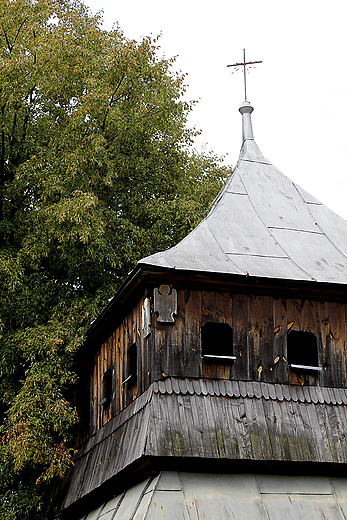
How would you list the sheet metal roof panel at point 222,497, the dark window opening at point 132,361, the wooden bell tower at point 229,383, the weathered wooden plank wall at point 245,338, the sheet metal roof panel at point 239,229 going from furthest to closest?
the sheet metal roof panel at point 239,229 < the dark window opening at point 132,361 < the weathered wooden plank wall at point 245,338 < the wooden bell tower at point 229,383 < the sheet metal roof panel at point 222,497

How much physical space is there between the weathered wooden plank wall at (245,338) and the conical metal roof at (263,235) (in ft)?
1.84

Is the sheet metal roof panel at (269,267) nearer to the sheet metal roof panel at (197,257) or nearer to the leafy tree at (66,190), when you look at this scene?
the sheet metal roof panel at (197,257)

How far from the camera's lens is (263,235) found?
1412cm

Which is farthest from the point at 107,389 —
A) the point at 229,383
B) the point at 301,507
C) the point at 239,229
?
the point at 301,507

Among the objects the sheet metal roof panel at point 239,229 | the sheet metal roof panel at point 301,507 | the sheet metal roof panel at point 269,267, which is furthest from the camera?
the sheet metal roof panel at point 239,229

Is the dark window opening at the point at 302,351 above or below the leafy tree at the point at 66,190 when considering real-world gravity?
below

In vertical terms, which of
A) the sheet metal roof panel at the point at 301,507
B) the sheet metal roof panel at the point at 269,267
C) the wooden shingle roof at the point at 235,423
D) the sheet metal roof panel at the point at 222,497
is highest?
the sheet metal roof panel at the point at 269,267

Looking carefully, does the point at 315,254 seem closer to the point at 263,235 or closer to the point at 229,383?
the point at 263,235

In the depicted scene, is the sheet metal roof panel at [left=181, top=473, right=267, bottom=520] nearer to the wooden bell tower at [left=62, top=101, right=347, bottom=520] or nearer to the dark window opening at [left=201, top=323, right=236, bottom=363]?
the wooden bell tower at [left=62, top=101, right=347, bottom=520]

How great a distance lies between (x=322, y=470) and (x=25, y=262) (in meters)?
10.00

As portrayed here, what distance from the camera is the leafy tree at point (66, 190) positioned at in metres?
16.4

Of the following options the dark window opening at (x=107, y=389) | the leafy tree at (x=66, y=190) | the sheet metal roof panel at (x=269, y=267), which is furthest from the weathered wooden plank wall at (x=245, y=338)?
the leafy tree at (x=66, y=190)

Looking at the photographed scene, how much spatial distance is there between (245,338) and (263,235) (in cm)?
266

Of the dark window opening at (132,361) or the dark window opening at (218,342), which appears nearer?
the dark window opening at (218,342)
